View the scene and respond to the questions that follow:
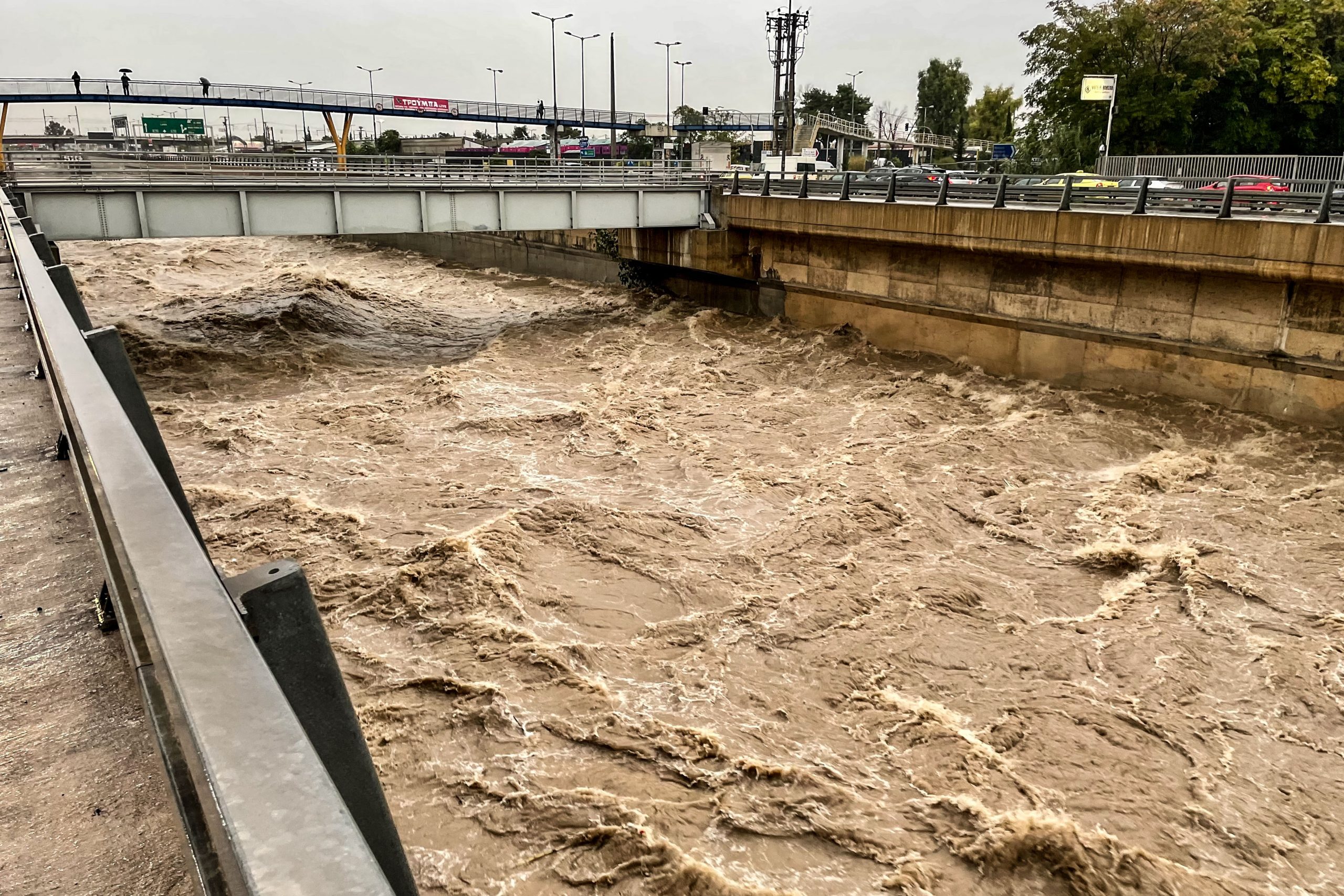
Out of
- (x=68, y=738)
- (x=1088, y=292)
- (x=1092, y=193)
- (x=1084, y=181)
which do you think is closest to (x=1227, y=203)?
(x=1092, y=193)

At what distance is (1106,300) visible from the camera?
21.5m

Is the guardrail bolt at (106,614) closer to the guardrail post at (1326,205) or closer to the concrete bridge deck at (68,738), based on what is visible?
the concrete bridge deck at (68,738)

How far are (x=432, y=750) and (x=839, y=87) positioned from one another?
123 meters

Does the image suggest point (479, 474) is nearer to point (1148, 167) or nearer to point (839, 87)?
point (1148, 167)

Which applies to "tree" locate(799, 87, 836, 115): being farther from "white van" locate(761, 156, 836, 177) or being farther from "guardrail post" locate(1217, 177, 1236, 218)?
"guardrail post" locate(1217, 177, 1236, 218)

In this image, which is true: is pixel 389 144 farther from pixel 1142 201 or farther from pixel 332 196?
pixel 1142 201

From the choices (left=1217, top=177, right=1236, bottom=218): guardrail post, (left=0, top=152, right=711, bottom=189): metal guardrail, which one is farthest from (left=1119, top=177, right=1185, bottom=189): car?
(left=0, top=152, right=711, bottom=189): metal guardrail

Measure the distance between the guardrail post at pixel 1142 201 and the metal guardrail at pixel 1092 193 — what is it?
0.07 ft

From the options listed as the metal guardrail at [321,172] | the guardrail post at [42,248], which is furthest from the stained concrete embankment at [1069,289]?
the guardrail post at [42,248]

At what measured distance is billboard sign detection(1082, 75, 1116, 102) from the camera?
35281mm

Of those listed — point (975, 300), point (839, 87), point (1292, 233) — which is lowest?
point (975, 300)

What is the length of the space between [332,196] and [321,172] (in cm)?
117

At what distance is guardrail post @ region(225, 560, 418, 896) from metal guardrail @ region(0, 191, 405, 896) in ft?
0.26

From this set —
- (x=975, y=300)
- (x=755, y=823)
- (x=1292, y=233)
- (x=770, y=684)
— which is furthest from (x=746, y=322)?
(x=755, y=823)
